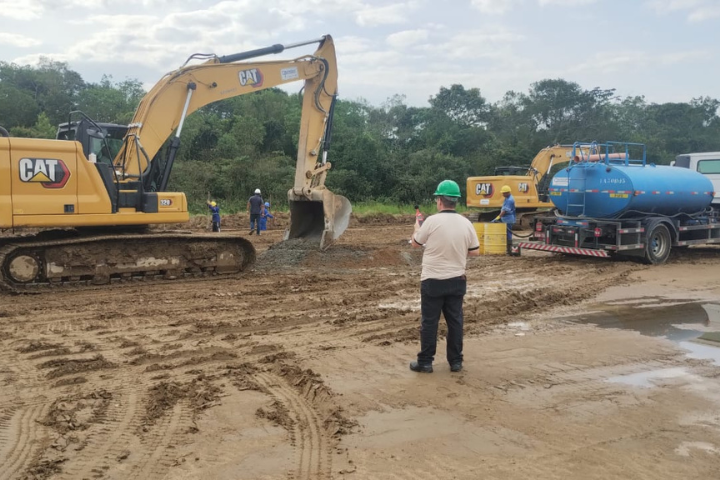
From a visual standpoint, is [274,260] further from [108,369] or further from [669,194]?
[669,194]

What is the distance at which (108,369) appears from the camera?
5434mm

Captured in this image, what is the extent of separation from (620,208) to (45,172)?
1038cm

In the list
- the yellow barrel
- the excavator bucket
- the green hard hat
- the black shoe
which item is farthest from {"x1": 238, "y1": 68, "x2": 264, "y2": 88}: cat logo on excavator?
the black shoe

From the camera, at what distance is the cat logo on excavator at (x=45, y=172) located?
8.80 m

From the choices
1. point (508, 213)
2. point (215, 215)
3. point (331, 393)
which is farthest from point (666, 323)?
point (215, 215)

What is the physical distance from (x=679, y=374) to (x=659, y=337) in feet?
4.79

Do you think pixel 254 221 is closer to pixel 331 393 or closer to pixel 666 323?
pixel 666 323

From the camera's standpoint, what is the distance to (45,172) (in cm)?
892

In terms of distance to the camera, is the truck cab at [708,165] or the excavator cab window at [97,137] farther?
the truck cab at [708,165]

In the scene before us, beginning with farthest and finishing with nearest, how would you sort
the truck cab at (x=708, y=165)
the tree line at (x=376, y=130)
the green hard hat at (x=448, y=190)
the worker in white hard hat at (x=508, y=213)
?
the tree line at (x=376, y=130), the truck cab at (x=708, y=165), the worker in white hard hat at (x=508, y=213), the green hard hat at (x=448, y=190)

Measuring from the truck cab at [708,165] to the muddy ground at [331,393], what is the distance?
281 inches

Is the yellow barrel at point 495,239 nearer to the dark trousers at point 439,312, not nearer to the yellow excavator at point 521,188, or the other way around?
the yellow excavator at point 521,188

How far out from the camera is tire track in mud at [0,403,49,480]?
3.55 m

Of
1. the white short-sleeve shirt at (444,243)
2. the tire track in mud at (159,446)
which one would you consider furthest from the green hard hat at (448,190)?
the tire track in mud at (159,446)
